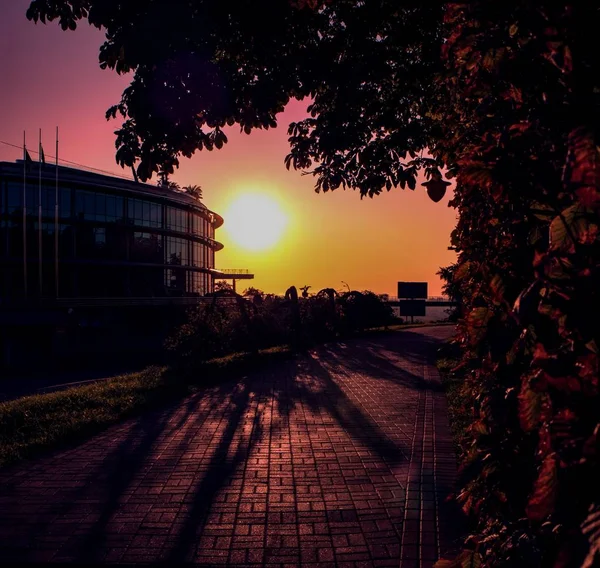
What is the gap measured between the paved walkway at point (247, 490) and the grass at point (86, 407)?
371mm

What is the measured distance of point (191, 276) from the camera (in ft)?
216

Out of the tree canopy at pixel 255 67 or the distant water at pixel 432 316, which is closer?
the tree canopy at pixel 255 67

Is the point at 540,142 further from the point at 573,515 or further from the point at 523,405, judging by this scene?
the point at 573,515

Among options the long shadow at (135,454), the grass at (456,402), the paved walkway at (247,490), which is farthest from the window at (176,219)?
the paved walkway at (247,490)

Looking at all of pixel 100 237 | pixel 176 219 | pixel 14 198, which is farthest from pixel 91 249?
pixel 176 219

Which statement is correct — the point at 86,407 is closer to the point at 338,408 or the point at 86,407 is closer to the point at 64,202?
the point at 338,408

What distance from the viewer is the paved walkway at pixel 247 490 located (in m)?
4.31

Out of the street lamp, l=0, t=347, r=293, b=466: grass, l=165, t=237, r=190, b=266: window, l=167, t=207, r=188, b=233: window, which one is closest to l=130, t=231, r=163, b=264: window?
l=165, t=237, r=190, b=266: window

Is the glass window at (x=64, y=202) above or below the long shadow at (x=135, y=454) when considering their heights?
above

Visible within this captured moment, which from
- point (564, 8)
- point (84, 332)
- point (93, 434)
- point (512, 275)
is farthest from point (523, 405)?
point (84, 332)

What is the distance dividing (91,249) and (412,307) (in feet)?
101

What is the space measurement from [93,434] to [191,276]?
58691 millimetres

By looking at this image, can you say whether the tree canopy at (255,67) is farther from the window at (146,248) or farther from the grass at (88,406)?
the window at (146,248)

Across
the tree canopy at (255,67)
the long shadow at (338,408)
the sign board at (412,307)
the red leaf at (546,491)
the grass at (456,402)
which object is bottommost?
the long shadow at (338,408)
